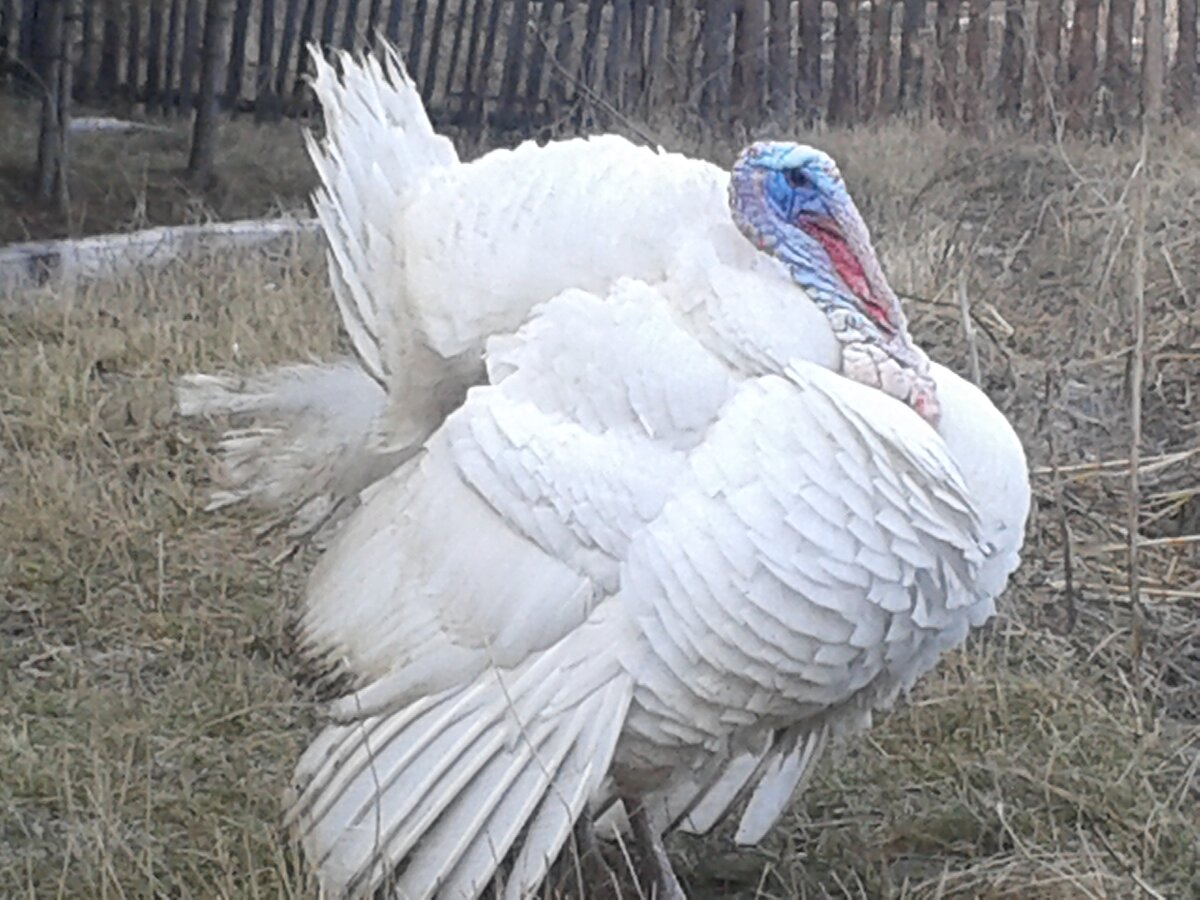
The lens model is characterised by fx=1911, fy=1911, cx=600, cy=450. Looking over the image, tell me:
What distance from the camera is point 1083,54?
996 centimetres

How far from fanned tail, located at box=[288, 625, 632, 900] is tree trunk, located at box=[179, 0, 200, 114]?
775 centimetres

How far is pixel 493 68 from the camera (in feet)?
35.6

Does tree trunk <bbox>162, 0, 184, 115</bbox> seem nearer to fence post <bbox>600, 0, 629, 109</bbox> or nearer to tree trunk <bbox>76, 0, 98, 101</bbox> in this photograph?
tree trunk <bbox>76, 0, 98, 101</bbox>

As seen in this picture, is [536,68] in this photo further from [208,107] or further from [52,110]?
[52,110]

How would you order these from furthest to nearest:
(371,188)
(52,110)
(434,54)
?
(434,54) → (52,110) → (371,188)

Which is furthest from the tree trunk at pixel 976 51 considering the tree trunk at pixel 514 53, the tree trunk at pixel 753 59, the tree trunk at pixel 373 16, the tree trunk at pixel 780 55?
the tree trunk at pixel 373 16

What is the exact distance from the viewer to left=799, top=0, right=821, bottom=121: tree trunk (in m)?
10.4

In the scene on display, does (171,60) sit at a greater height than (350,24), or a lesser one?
lesser

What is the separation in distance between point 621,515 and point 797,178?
748 mm

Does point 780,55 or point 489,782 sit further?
point 780,55

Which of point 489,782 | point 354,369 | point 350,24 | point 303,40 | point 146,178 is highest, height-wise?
point 350,24

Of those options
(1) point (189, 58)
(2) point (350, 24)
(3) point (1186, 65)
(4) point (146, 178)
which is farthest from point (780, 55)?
(4) point (146, 178)

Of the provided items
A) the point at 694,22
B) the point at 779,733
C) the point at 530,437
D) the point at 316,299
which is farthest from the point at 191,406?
the point at 694,22

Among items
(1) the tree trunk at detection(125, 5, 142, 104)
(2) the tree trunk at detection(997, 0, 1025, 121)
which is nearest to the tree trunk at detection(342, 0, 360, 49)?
(1) the tree trunk at detection(125, 5, 142, 104)
